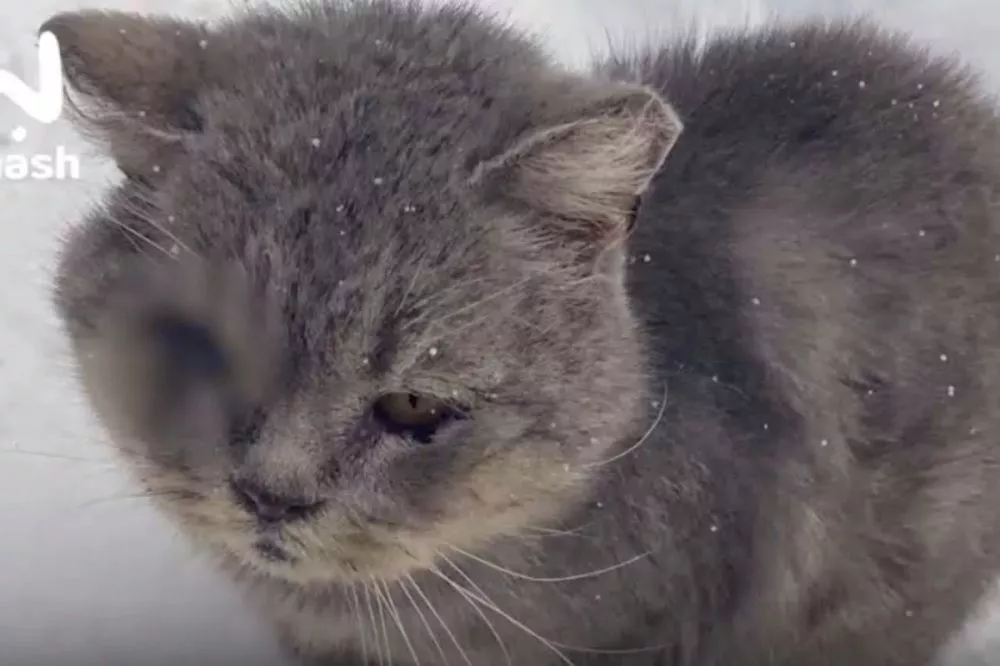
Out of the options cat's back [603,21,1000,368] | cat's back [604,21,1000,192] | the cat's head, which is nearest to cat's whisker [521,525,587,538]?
the cat's head

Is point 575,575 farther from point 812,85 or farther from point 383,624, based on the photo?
point 812,85

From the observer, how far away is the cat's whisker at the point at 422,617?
0.85m

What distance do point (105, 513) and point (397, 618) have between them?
298 millimetres

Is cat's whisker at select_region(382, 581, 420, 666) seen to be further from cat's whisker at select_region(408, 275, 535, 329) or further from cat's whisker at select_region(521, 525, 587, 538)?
cat's whisker at select_region(408, 275, 535, 329)

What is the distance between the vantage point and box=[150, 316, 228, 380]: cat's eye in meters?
0.72

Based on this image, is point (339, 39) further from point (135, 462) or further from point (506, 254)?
point (135, 462)

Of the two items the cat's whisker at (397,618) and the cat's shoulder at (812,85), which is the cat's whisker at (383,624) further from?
the cat's shoulder at (812,85)

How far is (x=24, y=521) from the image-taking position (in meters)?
1.06

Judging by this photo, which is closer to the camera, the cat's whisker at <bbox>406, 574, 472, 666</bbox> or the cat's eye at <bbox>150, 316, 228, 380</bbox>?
the cat's eye at <bbox>150, 316, 228, 380</bbox>

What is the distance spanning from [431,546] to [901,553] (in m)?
0.39

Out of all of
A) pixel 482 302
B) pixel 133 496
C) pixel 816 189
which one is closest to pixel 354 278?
pixel 482 302

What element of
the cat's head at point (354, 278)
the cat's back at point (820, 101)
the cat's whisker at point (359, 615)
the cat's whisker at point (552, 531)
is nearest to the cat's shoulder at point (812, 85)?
the cat's back at point (820, 101)

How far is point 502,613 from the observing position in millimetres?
861

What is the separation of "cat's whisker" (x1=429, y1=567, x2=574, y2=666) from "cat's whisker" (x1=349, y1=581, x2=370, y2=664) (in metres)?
0.06
